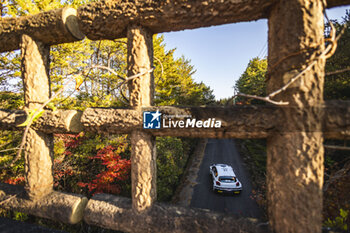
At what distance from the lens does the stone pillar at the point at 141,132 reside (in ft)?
6.79

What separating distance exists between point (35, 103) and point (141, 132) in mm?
1958

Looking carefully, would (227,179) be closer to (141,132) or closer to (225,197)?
(225,197)

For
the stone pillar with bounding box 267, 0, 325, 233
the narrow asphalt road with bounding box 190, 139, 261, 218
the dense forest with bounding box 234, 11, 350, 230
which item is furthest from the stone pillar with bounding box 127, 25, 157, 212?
the narrow asphalt road with bounding box 190, 139, 261, 218

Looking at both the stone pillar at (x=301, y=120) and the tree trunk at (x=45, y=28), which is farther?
the tree trunk at (x=45, y=28)

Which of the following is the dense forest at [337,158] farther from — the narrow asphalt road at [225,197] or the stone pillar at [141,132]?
the stone pillar at [141,132]

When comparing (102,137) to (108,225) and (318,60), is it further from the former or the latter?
(318,60)

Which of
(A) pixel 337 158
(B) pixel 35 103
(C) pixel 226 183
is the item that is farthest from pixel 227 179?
(B) pixel 35 103

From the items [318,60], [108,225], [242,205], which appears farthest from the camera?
[242,205]

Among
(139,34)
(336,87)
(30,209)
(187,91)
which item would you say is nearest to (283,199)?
(139,34)

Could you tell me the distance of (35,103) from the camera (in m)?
2.48

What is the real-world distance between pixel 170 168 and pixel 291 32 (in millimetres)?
7184

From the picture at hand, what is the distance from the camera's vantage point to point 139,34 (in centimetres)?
207

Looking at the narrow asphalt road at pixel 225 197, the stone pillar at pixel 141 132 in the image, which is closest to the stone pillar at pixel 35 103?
the stone pillar at pixel 141 132

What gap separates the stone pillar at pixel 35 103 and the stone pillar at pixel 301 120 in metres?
3.52
